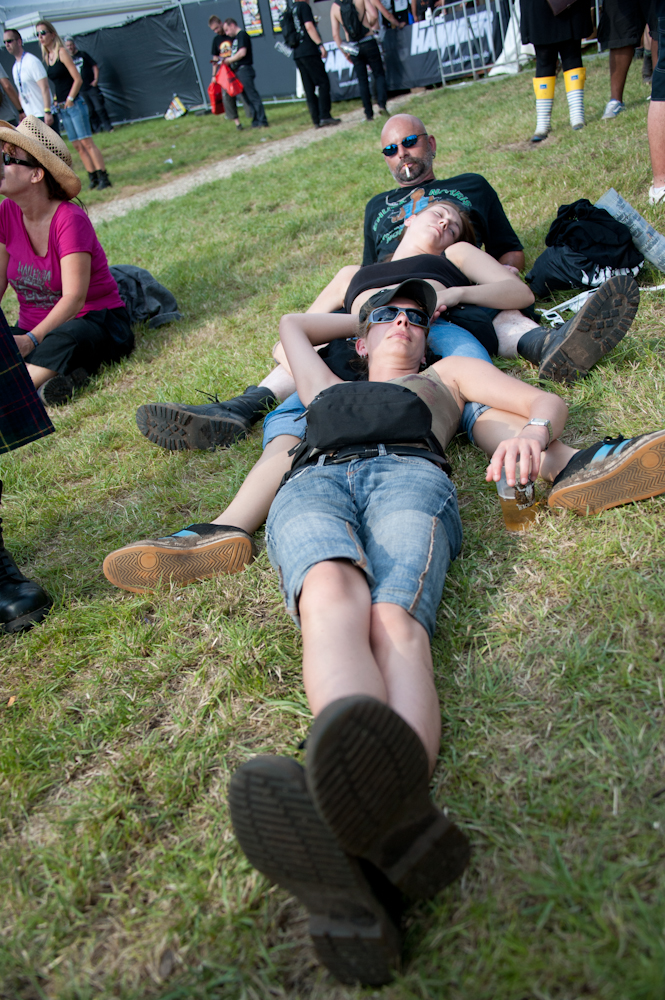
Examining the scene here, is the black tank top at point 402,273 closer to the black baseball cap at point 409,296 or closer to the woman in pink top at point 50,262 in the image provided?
the black baseball cap at point 409,296

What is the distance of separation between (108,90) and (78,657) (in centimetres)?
2611

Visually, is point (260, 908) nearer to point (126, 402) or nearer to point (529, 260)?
point (126, 402)

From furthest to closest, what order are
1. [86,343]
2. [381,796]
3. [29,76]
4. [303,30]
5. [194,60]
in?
[194,60] → [303,30] → [29,76] → [86,343] → [381,796]

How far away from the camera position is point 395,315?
8.79 ft

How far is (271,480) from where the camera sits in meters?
2.66

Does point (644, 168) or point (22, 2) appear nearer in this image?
point (644, 168)

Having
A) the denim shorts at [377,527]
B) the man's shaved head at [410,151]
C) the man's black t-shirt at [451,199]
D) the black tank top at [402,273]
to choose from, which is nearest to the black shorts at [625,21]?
the man's shaved head at [410,151]

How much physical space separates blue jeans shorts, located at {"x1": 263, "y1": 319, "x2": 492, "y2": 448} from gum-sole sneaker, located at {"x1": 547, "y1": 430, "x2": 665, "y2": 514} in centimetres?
53

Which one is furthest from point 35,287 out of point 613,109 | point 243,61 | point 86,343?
point 243,61

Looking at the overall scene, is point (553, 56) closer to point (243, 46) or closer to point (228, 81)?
point (243, 46)

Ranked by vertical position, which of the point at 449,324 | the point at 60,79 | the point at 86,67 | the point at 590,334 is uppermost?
the point at 86,67

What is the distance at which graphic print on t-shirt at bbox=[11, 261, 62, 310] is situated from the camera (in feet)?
14.4

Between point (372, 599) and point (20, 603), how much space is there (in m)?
1.42

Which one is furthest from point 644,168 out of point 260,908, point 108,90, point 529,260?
point 108,90
